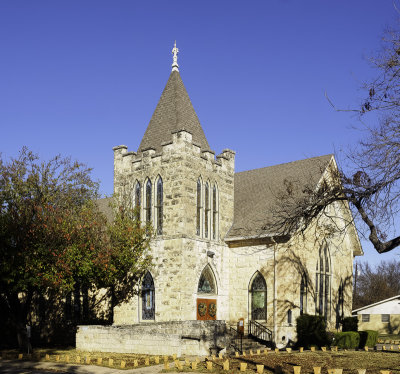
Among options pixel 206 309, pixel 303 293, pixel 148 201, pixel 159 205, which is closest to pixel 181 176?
Answer: pixel 159 205

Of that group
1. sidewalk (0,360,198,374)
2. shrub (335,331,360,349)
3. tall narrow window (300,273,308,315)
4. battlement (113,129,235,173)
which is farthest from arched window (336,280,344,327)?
sidewalk (0,360,198,374)

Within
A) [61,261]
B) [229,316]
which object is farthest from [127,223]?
[229,316]

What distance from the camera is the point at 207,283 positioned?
2670cm

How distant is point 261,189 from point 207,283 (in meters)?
6.51

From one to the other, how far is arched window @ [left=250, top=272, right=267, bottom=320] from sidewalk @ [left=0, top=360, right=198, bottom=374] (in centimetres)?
940

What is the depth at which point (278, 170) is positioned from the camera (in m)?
31.0

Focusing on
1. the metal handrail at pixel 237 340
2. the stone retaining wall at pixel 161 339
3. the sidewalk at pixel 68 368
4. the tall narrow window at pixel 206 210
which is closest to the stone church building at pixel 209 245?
the tall narrow window at pixel 206 210

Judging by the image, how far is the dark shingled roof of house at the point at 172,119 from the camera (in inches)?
1098

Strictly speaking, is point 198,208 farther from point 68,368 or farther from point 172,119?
point 68,368

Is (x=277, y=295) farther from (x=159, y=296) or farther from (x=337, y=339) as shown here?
(x=159, y=296)

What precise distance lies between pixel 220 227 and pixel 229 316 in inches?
181

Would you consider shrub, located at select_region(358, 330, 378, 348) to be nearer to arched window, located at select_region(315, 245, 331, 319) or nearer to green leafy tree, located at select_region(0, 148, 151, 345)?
arched window, located at select_region(315, 245, 331, 319)

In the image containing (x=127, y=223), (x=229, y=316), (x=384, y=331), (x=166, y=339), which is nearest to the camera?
(x=166, y=339)

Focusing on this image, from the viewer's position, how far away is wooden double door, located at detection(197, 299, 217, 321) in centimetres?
2578
